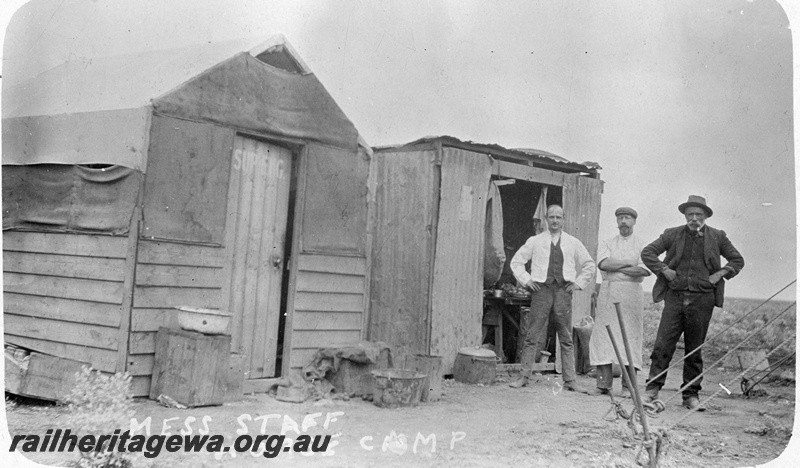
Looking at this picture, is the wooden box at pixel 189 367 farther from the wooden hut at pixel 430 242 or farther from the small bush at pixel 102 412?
the wooden hut at pixel 430 242

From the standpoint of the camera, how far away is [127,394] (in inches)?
216

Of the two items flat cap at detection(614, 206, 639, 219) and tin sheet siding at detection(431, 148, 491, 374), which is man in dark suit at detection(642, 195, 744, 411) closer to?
flat cap at detection(614, 206, 639, 219)

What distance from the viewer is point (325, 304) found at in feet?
23.1

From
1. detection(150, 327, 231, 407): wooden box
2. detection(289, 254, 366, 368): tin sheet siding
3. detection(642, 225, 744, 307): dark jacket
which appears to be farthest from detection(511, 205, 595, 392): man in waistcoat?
detection(150, 327, 231, 407): wooden box

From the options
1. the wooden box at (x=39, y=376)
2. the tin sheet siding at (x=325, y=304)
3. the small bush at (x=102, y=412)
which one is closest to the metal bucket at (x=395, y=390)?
the tin sheet siding at (x=325, y=304)

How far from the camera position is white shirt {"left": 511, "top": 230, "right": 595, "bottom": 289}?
7.92 m

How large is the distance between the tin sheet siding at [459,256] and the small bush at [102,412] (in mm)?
3912

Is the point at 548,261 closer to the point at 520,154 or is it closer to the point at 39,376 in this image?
the point at 520,154

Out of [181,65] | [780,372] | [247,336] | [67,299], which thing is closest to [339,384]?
[247,336]

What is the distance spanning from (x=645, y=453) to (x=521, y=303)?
4790mm

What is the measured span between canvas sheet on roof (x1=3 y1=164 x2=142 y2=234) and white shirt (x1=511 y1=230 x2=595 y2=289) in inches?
173

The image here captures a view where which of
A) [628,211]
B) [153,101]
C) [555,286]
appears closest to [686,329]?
[628,211]

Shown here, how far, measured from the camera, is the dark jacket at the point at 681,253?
6.58 metres

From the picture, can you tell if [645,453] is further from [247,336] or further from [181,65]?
[181,65]
